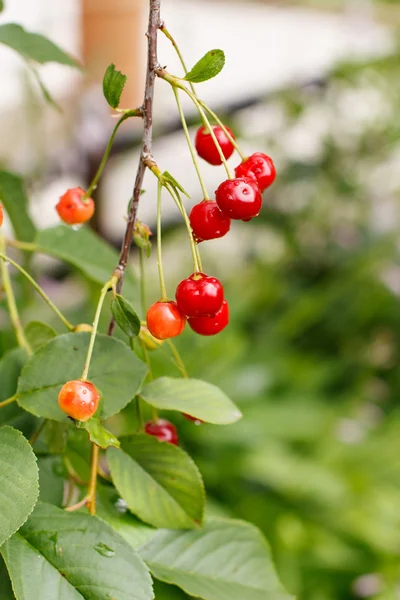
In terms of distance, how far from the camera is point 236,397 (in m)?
1.74

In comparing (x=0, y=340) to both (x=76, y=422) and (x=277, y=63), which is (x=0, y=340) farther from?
(x=277, y=63)

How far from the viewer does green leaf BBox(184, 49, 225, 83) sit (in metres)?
0.34

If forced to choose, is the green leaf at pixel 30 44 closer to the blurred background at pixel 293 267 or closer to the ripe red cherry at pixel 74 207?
the ripe red cherry at pixel 74 207

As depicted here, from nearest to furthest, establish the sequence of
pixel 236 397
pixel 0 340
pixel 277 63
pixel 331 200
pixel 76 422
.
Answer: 1. pixel 76 422
2. pixel 0 340
3. pixel 236 397
4. pixel 331 200
5. pixel 277 63

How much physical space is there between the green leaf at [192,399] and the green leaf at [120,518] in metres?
0.06

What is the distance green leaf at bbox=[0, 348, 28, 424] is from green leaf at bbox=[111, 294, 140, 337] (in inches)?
4.1

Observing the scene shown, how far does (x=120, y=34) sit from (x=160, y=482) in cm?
281

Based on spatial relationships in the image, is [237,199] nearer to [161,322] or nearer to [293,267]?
[161,322]

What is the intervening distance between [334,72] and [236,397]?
1.26m

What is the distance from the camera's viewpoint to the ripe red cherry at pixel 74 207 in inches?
16.6

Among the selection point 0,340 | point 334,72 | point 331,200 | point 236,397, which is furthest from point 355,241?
point 0,340

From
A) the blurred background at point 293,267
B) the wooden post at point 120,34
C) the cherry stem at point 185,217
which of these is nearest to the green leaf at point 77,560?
the cherry stem at point 185,217

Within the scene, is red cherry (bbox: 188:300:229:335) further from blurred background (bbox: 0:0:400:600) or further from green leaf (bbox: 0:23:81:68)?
blurred background (bbox: 0:0:400:600)

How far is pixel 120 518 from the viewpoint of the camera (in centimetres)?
39
